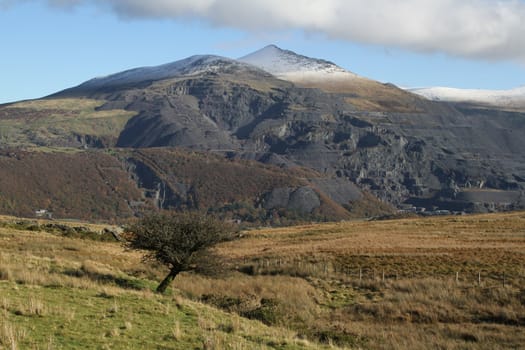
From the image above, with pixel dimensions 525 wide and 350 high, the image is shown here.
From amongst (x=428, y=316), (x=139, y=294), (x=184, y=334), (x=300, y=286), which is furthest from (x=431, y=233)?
(x=184, y=334)

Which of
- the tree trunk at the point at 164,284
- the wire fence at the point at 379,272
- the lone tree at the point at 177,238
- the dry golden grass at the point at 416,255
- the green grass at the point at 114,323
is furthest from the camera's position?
the dry golden grass at the point at 416,255

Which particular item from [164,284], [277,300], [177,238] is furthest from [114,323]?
[277,300]

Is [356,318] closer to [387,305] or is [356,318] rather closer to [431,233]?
[387,305]

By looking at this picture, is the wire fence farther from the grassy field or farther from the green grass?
the green grass

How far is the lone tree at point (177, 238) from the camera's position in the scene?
107 ft

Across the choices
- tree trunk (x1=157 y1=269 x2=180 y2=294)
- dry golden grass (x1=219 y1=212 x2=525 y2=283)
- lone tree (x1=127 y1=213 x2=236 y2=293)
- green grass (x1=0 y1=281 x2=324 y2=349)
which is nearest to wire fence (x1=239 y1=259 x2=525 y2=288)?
dry golden grass (x1=219 y1=212 x2=525 y2=283)

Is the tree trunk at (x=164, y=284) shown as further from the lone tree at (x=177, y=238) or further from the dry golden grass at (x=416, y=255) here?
the dry golden grass at (x=416, y=255)

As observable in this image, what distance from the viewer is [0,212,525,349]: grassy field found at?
18656 mm

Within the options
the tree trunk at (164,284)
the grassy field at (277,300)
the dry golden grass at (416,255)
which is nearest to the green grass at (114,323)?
the grassy field at (277,300)

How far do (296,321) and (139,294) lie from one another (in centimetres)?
657

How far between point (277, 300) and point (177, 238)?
5631 mm

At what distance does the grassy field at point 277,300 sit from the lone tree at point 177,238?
57.7 inches

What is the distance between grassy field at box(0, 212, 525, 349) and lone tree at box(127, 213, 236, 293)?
147 centimetres

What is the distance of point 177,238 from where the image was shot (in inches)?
1300
